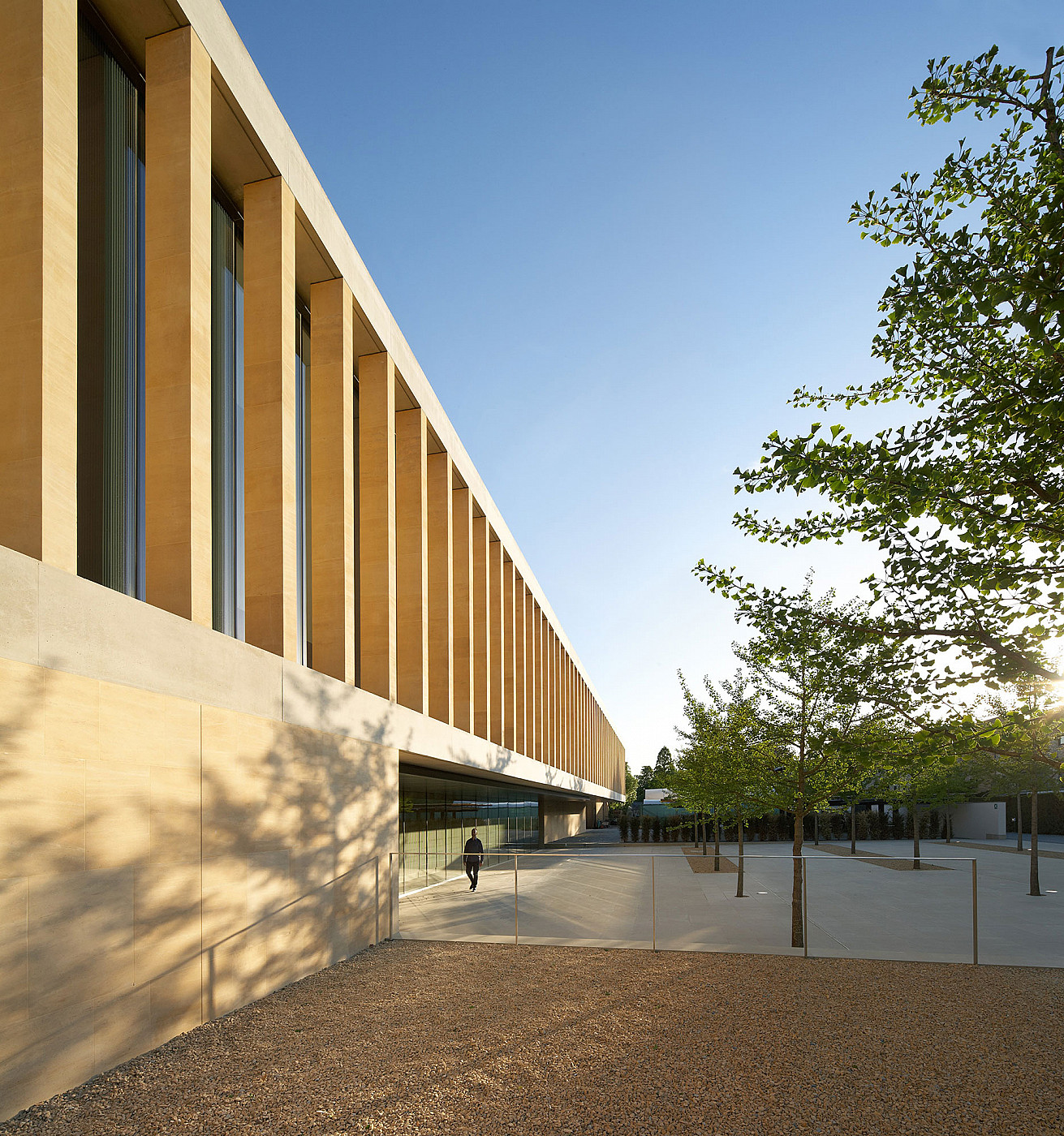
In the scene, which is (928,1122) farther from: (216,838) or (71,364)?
(71,364)

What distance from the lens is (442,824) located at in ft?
85.1

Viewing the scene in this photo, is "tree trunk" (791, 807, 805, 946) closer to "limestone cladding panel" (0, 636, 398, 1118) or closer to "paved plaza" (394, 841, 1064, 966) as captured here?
"paved plaza" (394, 841, 1064, 966)

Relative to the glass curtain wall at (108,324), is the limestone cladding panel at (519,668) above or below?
below

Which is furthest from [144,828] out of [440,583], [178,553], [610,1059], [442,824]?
[442,824]

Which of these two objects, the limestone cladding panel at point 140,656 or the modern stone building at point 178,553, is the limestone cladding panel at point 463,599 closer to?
the modern stone building at point 178,553

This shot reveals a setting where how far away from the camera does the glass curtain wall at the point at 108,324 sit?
33.7ft

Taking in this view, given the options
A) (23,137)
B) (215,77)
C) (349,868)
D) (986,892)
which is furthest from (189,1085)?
(986,892)

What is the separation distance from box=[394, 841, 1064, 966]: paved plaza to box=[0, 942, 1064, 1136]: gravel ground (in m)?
1.19

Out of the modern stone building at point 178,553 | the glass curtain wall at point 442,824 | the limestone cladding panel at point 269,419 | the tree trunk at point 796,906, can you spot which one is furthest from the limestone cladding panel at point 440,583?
the tree trunk at point 796,906

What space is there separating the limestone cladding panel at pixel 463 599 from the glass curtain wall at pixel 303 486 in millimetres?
7605

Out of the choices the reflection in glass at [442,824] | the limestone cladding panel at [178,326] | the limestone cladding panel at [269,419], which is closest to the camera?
the limestone cladding panel at [178,326]

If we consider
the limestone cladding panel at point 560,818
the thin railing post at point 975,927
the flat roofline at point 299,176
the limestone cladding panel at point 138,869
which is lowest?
the limestone cladding panel at point 560,818

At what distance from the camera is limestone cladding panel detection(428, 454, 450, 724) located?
Result: 2020 cm

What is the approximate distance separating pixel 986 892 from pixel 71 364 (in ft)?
59.3
